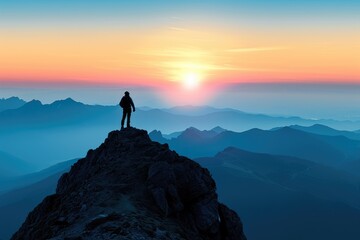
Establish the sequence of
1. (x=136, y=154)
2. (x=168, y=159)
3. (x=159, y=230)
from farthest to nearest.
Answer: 1. (x=136, y=154)
2. (x=168, y=159)
3. (x=159, y=230)

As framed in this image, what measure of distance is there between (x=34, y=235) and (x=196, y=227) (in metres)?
14.1

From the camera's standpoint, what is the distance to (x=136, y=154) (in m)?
43.1

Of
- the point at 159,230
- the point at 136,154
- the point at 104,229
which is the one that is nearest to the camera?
the point at 104,229

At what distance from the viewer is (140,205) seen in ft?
101

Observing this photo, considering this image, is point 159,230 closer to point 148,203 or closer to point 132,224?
point 132,224

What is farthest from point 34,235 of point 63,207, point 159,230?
point 159,230

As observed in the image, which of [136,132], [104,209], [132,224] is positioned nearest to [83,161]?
[136,132]

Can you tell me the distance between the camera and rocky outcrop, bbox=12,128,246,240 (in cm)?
2617

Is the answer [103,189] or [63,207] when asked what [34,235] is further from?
[103,189]

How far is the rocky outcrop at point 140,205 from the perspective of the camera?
85.9 feet

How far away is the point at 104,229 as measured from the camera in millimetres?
24609

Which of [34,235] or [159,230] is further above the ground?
[159,230]

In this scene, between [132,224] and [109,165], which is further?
[109,165]

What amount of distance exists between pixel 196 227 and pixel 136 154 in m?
13.0
